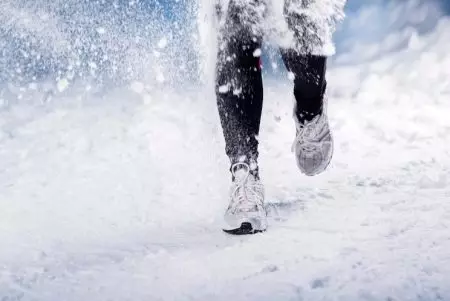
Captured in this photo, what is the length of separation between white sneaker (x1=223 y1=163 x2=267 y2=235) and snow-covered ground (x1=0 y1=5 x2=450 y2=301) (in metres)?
0.05

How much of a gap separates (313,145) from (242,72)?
326 mm

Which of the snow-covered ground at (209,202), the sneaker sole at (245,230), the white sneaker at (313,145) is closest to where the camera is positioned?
the snow-covered ground at (209,202)

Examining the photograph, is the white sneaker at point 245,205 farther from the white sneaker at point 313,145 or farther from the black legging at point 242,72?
the white sneaker at point 313,145

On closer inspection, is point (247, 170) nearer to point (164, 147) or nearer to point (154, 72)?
point (164, 147)

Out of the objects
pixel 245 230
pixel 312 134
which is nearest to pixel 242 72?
pixel 312 134

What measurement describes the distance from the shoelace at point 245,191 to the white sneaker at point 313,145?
0.21m

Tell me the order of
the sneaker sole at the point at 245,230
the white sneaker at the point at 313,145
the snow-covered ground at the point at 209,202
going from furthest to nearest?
the white sneaker at the point at 313,145
the sneaker sole at the point at 245,230
the snow-covered ground at the point at 209,202

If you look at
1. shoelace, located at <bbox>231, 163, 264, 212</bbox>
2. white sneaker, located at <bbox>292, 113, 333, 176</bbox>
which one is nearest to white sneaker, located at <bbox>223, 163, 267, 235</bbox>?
shoelace, located at <bbox>231, 163, 264, 212</bbox>

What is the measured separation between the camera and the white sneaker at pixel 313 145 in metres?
1.85

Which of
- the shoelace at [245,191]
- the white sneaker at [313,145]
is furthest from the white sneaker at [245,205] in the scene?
the white sneaker at [313,145]

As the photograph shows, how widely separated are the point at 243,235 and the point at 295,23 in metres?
0.60

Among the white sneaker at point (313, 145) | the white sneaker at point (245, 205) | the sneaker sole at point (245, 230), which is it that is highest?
the white sneaker at point (313, 145)

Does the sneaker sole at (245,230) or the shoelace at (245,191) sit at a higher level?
the shoelace at (245,191)

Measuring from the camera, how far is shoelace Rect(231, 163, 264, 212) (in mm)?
1640
